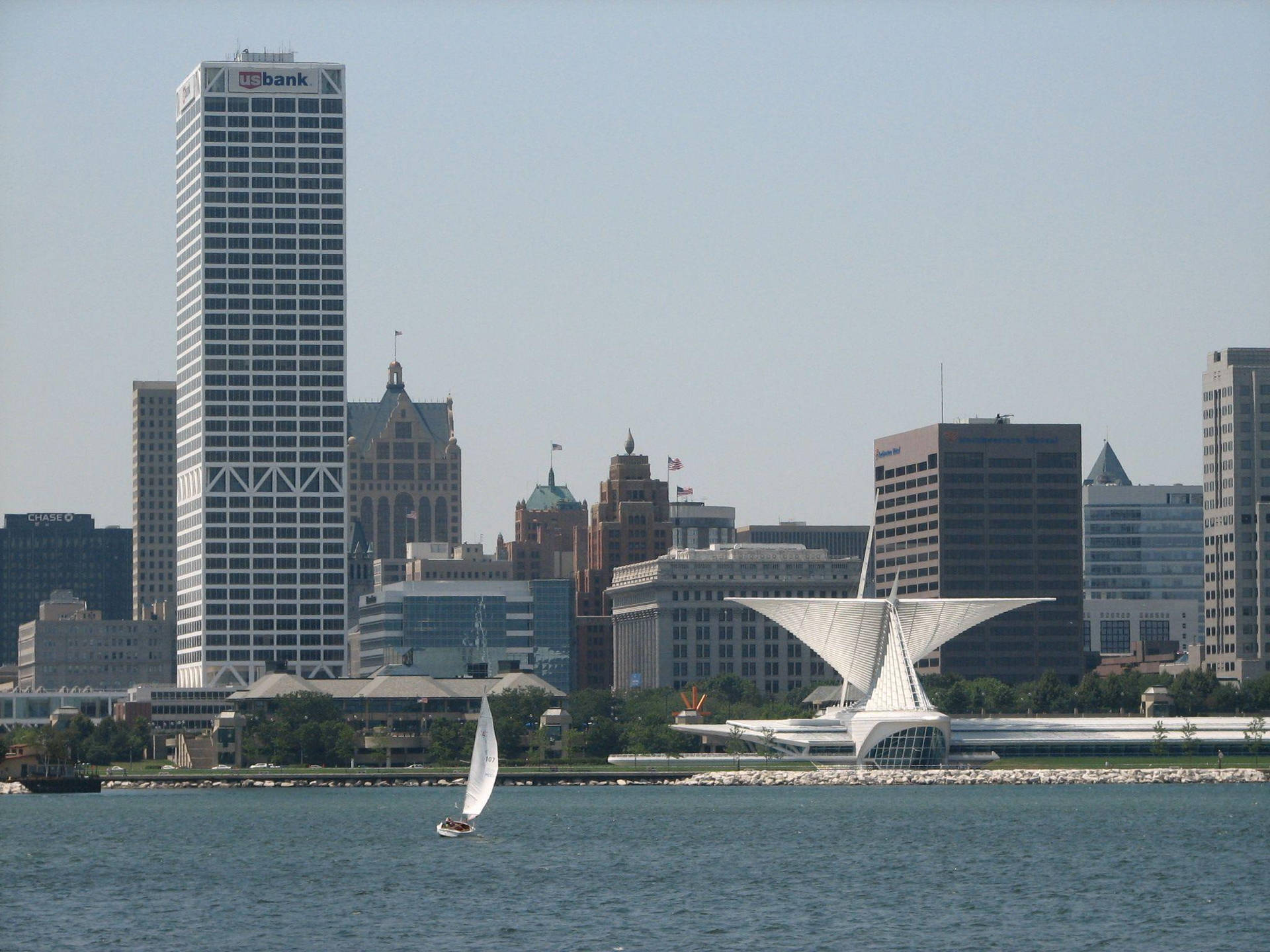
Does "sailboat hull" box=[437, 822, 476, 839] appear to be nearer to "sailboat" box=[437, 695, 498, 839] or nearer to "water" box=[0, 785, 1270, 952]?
"water" box=[0, 785, 1270, 952]

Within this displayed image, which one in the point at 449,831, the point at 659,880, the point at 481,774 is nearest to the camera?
the point at 659,880

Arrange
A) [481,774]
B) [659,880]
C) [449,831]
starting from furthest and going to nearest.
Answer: [481,774] < [449,831] < [659,880]

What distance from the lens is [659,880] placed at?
119 meters

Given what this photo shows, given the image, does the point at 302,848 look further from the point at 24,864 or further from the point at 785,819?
the point at 785,819

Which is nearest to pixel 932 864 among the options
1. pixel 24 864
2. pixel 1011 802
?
pixel 24 864

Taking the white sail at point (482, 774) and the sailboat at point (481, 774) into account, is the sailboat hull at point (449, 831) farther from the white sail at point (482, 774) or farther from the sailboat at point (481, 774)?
the white sail at point (482, 774)

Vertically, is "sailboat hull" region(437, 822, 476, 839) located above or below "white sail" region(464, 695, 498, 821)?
below

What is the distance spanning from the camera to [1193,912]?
104 m

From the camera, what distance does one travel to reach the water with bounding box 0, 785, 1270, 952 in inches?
3816

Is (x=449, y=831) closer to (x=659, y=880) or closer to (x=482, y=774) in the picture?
(x=482, y=774)

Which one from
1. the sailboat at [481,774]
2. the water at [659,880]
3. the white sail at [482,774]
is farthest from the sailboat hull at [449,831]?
the white sail at [482,774]

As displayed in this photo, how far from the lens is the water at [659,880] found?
96.9 meters

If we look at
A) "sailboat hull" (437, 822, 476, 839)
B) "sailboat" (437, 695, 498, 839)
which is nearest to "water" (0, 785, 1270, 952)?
"sailboat hull" (437, 822, 476, 839)

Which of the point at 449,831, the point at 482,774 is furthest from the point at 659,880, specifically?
the point at 482,774
